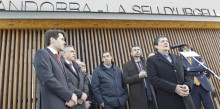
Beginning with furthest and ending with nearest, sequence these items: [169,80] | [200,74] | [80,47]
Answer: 1. [80,47]
2. [200,74]
3. [169,80]

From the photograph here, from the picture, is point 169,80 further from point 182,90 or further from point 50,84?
point 50,84

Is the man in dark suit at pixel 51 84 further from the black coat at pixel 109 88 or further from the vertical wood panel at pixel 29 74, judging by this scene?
the vertical wood panel at pixel 29 74

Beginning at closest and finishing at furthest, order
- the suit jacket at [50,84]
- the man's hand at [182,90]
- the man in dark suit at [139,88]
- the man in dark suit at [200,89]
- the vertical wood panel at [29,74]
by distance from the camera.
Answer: the suit jacket at [50,84]
the man's hand at [182,90]
the man in dark suit at [139,88]
the man in dark suit at [200,89]
the vertical wood panel at [29,74]

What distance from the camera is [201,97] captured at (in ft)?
9.25

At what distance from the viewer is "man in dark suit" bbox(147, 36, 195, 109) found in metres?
1.83

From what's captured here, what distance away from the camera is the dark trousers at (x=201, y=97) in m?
2.71

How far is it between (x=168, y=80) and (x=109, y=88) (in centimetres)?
108

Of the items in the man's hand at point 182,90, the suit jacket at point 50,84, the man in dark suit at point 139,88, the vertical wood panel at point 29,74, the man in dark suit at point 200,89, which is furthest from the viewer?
the vertical wood panel at point 29,74

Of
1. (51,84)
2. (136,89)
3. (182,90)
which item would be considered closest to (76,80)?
(51,84)

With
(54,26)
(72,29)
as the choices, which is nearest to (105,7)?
(72,29)

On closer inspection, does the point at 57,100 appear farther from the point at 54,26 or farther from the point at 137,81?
the point at 54,26

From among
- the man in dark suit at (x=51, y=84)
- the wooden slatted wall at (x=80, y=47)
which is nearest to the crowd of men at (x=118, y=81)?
the man in dark suit at (x=51, y=84)

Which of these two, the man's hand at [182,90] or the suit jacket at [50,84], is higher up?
the suit jacket at [50,84]

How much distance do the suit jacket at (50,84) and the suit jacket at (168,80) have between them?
100 cm
